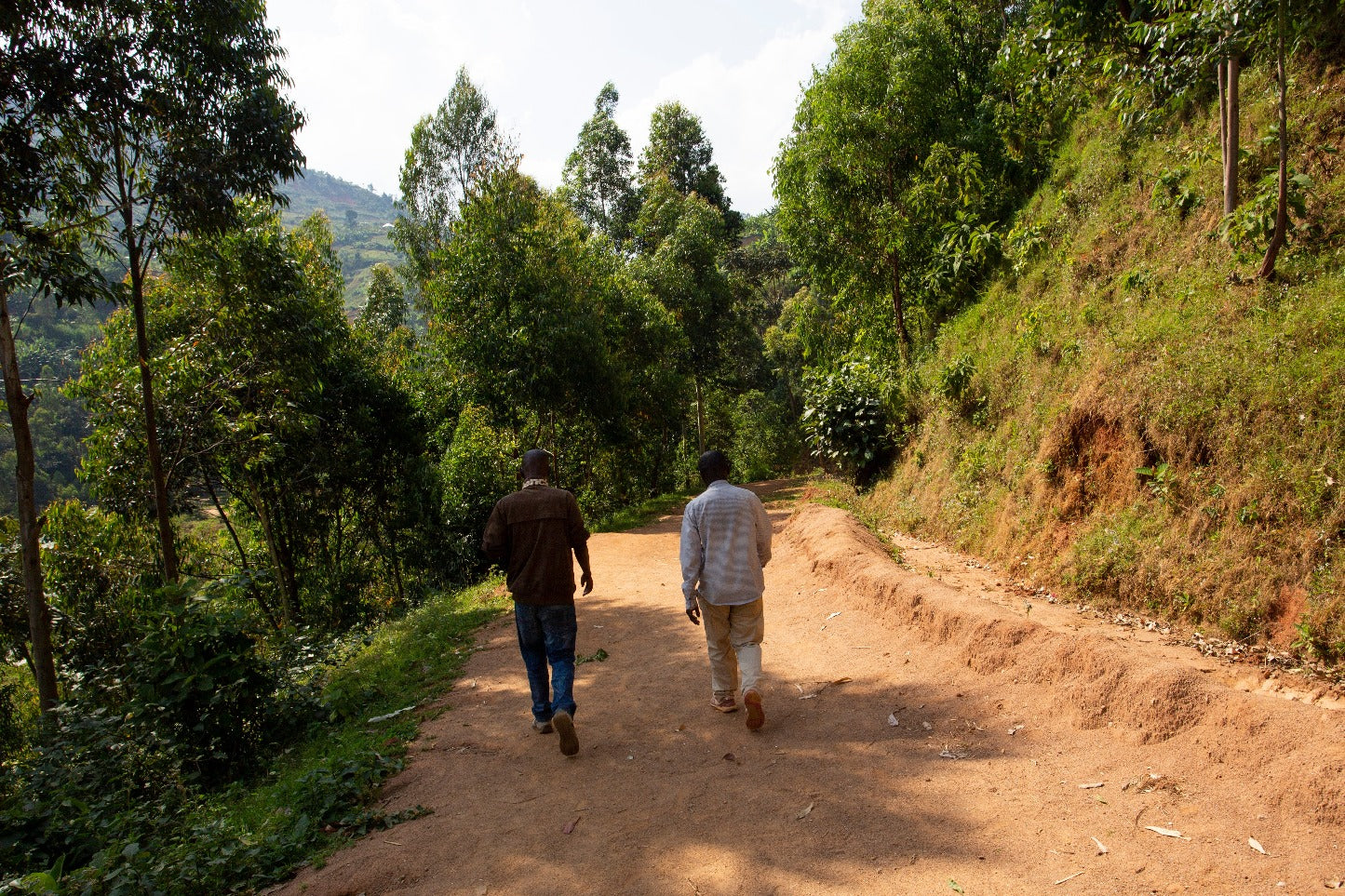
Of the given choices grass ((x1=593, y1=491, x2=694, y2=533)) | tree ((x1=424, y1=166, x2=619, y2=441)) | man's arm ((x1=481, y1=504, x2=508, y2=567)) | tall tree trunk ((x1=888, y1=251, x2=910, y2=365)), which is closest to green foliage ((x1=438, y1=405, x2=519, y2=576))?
tree ((x1=424, y1=166, x2=619, y2=441))

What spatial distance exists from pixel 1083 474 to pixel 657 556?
740 centimetres

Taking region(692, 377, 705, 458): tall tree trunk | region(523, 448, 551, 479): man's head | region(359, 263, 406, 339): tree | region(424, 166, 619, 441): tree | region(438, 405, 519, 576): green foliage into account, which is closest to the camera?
region(523, 448, 551, 479): man's head

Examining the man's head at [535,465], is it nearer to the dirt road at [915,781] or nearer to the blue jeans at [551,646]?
the blue jeans at [551,646]

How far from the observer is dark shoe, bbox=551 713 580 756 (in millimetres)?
4910

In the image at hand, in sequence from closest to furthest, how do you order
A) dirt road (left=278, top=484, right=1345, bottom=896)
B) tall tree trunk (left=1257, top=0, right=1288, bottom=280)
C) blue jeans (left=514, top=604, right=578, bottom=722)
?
dirt road (left=278, top=484, right=1345, bottom=896) → blue jeans (left=514, top=604, right=578, bottom=722) → tall tree trunk (left=1257, top=0, right=1288, bottom=280)

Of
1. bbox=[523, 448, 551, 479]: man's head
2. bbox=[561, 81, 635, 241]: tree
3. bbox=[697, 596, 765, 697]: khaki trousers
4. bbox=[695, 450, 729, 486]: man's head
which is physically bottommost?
bbox=[697, 596, 765, 697]: khaki trousers

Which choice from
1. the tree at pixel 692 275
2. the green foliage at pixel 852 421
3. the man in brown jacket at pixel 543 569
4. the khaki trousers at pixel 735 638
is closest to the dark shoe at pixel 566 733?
the man in brown jacket at pixel 543 569

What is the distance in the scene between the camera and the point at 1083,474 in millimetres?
7398

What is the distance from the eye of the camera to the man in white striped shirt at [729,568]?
16.9 feet

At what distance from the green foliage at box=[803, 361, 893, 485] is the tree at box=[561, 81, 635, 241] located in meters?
18.0

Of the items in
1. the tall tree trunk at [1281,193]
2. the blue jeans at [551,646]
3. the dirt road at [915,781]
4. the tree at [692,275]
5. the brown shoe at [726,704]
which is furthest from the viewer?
the tree at [692,275]

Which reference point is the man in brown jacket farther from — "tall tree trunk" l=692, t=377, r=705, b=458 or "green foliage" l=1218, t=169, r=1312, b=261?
"tall tree trunk" l=692, t=377, r=705, b=458

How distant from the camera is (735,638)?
5.26 meters

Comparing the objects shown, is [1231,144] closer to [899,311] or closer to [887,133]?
[887,133]
